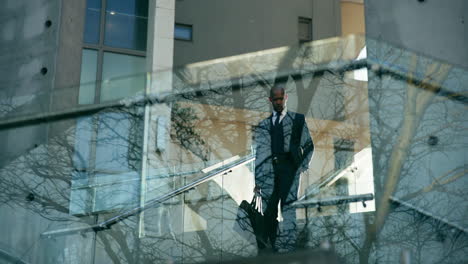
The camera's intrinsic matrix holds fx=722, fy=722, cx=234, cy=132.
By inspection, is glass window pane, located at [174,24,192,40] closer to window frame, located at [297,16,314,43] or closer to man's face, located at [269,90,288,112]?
window frame, located at [297,16,314,43]

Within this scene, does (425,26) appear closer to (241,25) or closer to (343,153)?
(343,153)

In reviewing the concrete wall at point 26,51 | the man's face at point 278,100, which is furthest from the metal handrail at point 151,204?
the concrete wall at point 26,51

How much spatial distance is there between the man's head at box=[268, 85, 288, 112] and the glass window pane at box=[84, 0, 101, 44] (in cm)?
473

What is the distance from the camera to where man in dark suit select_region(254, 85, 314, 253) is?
789 centimetres

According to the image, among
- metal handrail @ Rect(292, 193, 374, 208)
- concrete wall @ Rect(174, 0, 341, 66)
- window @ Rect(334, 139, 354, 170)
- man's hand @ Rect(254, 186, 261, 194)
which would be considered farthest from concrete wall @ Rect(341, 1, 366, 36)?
metal handrail @ Rect(292, 193, 374, 208)

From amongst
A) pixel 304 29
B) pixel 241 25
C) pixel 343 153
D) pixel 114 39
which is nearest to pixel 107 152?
pixel 343 153

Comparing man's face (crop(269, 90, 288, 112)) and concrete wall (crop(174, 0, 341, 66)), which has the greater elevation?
concrete wall (crop(174, 0, 341, 66))

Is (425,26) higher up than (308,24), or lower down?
lower down

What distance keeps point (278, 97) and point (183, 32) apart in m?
6.73

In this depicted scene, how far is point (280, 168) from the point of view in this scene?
8281 millimetres

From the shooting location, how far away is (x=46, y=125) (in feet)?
30.5

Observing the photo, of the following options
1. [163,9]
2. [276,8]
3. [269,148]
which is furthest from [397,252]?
[276,8]

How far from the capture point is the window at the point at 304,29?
54.2 ft

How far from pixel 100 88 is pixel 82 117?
604 millimetres
